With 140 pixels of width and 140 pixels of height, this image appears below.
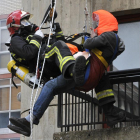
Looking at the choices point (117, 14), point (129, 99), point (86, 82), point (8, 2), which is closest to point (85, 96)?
point (129, 99)

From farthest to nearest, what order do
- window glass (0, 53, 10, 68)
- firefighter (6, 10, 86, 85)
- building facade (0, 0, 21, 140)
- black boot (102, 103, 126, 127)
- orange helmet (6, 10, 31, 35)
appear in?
window glass (0, 53, 10, 68)
building facade (0, 0, 21, 140)
orange helmet (6, 10, 31, 35)
black boot (102, 103, 126, 127)
firefighter (6, 10, 86, 85)

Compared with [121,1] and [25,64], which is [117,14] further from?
[25,64]

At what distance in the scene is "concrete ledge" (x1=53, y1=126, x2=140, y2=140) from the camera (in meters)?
8.66

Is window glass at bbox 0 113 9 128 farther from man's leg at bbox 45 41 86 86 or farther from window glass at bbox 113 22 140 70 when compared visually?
man's leg at bbox 45 41 86 86

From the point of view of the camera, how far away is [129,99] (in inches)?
388

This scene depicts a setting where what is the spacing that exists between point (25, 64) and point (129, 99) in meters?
1.95

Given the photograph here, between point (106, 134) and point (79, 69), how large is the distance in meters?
1.49

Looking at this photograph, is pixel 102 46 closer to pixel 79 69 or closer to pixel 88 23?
Answer: pixel 79 69

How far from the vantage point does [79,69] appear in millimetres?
7949

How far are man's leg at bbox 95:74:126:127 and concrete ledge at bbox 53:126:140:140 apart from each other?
0.49 feet

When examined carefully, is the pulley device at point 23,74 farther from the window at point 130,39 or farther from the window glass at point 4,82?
the window glass at point 4,82

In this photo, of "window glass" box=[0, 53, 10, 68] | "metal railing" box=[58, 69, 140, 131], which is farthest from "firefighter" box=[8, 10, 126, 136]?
"window glass" box=[0, 53, 10, 68]

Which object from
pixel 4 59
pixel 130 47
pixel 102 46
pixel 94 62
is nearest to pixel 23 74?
pixel 94 62

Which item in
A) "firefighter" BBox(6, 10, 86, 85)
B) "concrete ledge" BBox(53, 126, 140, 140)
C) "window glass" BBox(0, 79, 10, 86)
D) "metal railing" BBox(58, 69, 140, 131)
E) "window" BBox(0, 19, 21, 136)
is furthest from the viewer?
"window glass" BBox(0, 79, 10, 86)
